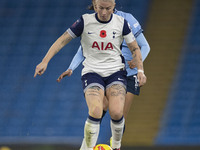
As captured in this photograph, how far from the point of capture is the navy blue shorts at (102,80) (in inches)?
218

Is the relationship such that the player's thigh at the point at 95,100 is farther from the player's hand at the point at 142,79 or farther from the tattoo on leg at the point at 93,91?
the player's hand at the point at 142,79

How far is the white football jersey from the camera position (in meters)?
5.54

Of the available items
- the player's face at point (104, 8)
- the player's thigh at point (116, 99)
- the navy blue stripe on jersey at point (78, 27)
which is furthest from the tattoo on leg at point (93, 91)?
the player's face at point (104, 8)

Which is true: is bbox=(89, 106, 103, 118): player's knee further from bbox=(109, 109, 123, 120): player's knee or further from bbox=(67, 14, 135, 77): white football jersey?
bbox=(67, 14, 135, 77): white football jersey

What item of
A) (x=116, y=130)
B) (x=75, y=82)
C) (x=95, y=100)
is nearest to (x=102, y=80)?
(x=95, y=100)

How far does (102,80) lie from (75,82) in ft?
17.7

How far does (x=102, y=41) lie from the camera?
5539 mm

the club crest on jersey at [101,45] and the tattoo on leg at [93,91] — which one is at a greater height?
the club crest on jersey at [101,45]

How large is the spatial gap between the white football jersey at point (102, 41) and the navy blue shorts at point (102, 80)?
0.14 feet

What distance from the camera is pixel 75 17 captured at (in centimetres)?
1191

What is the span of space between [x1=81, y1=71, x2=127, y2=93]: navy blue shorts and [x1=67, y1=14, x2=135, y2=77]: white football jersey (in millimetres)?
42

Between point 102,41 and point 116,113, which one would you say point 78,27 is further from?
point 116,113

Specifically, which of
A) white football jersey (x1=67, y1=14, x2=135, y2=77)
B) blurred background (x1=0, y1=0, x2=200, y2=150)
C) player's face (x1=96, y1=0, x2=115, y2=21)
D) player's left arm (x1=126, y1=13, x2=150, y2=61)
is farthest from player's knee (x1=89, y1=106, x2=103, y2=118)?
blurred background (x1=0, y1=0, x2=200, y2=150)

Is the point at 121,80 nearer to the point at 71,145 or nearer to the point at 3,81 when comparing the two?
the point at 71,145
